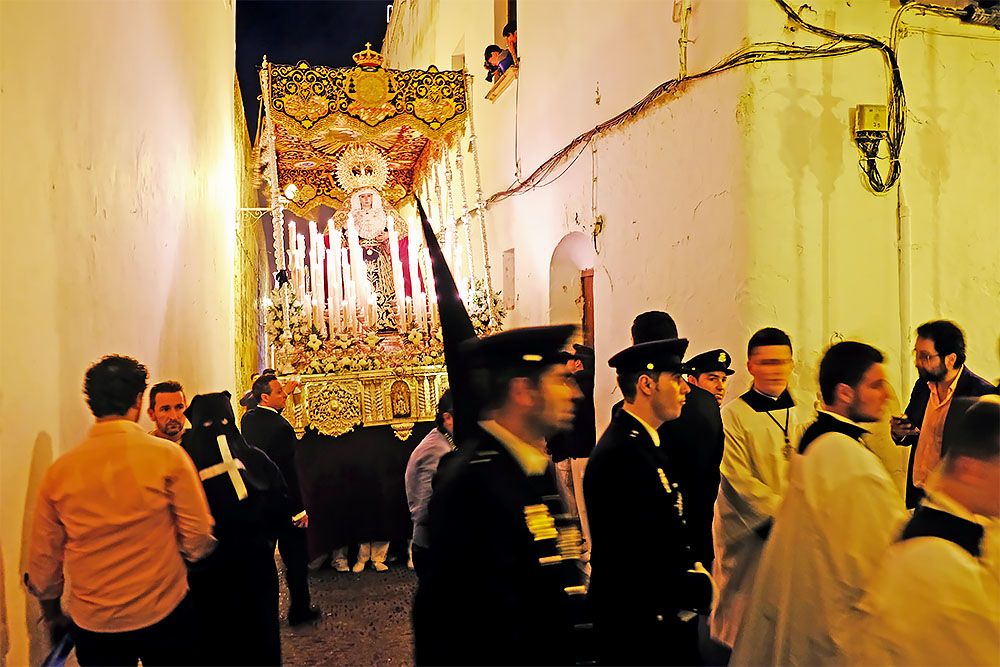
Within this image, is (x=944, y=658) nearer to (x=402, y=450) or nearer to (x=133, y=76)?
(x=133, y=76)

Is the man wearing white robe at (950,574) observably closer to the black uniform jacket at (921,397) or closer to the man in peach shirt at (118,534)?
the man in peach shirt at (118,534)

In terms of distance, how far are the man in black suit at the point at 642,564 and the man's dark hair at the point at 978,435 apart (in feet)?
3.08

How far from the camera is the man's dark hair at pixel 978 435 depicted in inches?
69.2

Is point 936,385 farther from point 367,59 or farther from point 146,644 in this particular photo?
point 367,59

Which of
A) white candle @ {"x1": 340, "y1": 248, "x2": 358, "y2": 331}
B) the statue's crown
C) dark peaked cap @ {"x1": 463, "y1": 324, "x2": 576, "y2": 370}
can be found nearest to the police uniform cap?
dark peaked cap @ {"x1": 463, "y1": 324, "x2": 576, "y2": 370}

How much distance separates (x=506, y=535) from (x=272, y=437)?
10.3ft

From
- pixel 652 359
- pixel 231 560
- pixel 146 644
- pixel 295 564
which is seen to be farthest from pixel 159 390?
pixel 652 359

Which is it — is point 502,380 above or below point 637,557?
above

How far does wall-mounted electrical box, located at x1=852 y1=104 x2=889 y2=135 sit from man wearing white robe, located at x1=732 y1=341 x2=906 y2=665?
2368mm

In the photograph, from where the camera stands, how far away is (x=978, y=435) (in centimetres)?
178

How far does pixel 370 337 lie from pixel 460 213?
5.03 metres

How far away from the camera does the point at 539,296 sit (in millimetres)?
8352

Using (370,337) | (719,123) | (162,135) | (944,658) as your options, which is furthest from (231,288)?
(944,658)

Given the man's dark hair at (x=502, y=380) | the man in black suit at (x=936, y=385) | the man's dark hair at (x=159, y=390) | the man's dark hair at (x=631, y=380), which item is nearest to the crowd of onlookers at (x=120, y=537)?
the man's dark hair at (x=159, y=390)
